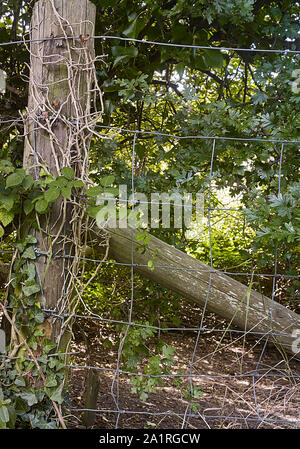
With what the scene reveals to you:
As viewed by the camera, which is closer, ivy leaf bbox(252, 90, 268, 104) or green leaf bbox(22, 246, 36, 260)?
green leaf bbox(22, 246, 36, 260)

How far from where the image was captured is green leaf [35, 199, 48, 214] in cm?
152

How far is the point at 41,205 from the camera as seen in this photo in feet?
5.00

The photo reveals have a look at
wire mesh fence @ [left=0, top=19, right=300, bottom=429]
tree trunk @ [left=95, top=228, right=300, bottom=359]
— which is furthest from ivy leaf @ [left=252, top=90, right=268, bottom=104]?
tree trunk @ [left=95, top=228, right=300, bottom=359]

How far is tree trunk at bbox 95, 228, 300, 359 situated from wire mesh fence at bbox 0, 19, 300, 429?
0.07ft

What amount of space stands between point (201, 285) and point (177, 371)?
58.5 inches

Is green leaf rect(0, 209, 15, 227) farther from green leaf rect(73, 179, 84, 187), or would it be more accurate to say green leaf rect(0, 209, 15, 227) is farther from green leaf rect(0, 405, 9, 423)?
green leaf rect(0, 405, 9, 423)

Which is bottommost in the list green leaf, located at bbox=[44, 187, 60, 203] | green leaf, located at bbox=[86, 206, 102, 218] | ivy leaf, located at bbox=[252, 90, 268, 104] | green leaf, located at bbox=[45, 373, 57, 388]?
green leaf, located at bbox=[45, 373, 57, 388]

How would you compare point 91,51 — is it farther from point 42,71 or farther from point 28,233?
point 28,233

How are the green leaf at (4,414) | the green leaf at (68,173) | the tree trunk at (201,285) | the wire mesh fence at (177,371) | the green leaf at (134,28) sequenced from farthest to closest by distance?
the green leaf at (134,28) → the tree trunk at (201,285) → the wire mesh fence at (177,371) → the green leaf at (68,173) → the green leaf at (4,414)

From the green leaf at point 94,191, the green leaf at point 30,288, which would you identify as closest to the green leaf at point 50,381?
the green leaf at point 30,288

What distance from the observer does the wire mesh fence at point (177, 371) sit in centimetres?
175

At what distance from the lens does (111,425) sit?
210cm

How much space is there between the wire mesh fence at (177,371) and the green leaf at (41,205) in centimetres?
20

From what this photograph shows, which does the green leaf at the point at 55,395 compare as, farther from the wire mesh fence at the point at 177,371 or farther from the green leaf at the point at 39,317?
the green leaf at the point at 39,317
